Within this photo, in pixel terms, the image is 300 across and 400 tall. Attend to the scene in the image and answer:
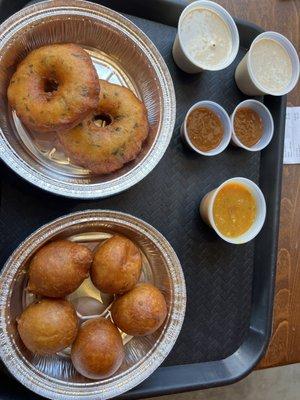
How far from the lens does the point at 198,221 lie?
3.72ft

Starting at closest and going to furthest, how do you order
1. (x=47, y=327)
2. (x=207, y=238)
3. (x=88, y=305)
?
1. (x=47, y=327)
2. (x=88, y=305)
3. (x=207, y=238)

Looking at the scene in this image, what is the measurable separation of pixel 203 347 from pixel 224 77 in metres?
0.65

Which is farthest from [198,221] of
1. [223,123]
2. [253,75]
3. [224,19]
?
[224,19]

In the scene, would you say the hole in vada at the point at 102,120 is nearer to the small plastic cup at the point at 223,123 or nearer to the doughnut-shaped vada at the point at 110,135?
the doughnut-shaped vada at the point at 110,135

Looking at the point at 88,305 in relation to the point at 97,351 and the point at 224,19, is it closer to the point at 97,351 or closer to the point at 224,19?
the point at 97,351

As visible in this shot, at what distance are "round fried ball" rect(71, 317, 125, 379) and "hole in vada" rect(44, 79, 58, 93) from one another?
19.1 inches

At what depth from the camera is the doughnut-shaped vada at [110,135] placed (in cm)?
99

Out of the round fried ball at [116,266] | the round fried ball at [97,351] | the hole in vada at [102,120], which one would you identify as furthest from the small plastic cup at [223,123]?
the round fried ball at [97,351]

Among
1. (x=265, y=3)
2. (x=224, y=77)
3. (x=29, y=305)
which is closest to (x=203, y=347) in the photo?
(x=29, y=305)

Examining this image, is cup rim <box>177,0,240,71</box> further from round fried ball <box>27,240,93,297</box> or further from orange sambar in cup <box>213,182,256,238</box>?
round fried ball <box>27,240,93,297</box>

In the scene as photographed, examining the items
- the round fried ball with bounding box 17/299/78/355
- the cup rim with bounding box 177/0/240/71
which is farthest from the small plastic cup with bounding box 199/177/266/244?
the round fried ball with bounding box 17/299/78/355

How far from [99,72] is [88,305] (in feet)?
1.71

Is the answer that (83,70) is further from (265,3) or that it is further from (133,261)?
(265,3)

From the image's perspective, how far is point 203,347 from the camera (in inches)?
44.5
